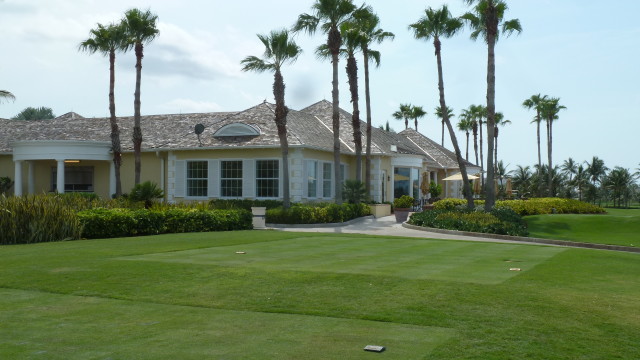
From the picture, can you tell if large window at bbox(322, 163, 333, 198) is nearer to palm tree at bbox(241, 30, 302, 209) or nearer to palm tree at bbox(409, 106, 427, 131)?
palm tree at bbox(241, 30, 302, 209)

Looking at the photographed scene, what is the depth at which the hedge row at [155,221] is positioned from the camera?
61.2ft

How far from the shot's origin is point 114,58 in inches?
1272

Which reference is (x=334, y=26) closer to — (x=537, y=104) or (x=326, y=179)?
(x=326, y=179)

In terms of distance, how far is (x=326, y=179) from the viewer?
33.0 metres

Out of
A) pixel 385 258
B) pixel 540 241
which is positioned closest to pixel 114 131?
pixel 540 241

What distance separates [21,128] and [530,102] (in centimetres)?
4566

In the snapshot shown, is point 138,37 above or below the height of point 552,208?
above

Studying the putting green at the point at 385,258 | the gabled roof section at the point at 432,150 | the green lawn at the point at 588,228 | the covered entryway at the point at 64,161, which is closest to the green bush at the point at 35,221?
the putting green at the point at 385,258

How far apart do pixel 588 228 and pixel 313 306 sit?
65.2 ft

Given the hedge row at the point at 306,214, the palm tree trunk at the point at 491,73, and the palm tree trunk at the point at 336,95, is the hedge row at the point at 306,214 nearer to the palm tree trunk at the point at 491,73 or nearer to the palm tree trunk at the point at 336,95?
the palm tree trunk at the point at 336,95

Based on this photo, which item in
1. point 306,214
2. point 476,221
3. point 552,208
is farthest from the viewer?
point 552,208

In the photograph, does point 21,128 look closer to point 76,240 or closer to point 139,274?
point 76,240

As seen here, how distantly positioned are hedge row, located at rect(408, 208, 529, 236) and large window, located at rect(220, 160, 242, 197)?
9043mm

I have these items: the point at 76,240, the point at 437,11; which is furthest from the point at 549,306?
the point at 437,11
